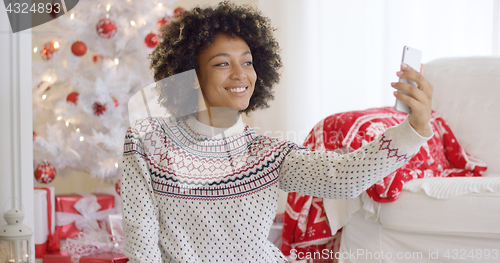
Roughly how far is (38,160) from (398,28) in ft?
5.65

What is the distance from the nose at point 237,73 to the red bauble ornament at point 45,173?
119 cm

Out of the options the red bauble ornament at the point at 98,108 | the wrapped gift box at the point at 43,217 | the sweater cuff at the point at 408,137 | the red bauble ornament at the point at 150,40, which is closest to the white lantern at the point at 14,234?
the wrapped gift box at the point at 43,217

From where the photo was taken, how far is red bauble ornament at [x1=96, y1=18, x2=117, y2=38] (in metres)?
1.66

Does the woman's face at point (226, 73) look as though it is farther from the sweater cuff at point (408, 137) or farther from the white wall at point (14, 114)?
the white wall at point (14, 114)

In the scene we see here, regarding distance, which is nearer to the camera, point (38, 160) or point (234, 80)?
point (234, 80)

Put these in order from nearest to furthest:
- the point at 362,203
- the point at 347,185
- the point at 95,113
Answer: the point at 347,185 < the point at 362,203 < the point at 95,113

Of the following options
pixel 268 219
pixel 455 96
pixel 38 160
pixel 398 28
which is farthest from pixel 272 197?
pixel 398 28

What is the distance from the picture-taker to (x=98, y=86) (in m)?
1.66

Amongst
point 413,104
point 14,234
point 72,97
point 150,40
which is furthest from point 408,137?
point 72,97

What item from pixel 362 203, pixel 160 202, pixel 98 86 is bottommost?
pixel 362 203

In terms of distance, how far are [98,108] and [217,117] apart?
1028 mm

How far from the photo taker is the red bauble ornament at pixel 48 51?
162 cm

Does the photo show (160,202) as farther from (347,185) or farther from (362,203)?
(362,203)

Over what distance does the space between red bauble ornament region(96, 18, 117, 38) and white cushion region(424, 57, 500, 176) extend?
4.38ft
